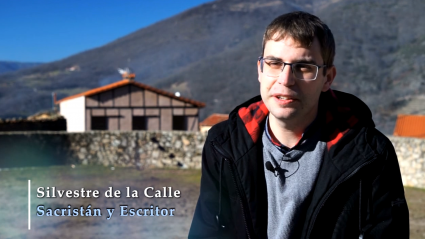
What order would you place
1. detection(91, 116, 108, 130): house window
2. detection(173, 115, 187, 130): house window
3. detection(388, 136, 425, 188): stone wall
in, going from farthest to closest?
detection(173, 115, 187, 130): house window → detection(91, 116, 108, 130): house window → detection(388, 136, 425, 188): stone wall

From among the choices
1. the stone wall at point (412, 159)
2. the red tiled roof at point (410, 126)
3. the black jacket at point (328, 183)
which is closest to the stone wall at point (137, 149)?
the stone wall at point (412, 159)

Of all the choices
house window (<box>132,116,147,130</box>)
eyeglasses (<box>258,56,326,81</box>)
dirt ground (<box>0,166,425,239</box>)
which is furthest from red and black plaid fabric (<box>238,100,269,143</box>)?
house window (<box>132,116,147,130</box>)

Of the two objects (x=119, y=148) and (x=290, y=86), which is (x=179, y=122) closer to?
(x=119, y=148)

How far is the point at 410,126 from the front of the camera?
2402 cm

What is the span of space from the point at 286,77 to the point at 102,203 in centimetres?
830

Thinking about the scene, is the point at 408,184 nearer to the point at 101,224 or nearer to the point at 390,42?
the point at 101,224

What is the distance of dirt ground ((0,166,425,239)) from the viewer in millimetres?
7607

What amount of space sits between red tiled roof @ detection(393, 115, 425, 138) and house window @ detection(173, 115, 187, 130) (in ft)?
30.6

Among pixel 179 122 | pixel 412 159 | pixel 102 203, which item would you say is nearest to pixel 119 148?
pixel 102 203

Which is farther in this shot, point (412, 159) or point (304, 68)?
point (412, 159)

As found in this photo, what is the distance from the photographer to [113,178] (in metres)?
13.0

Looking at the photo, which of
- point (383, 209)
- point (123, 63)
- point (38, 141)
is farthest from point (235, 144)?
point (123, 63)

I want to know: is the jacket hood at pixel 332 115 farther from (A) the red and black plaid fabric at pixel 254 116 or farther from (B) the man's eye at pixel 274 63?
(B) the man's eye at pixel 274 63

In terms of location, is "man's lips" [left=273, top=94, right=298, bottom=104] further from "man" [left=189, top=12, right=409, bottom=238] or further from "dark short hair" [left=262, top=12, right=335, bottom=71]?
"dark short hair" [left=262, top=12, right=335, bottom=71]
